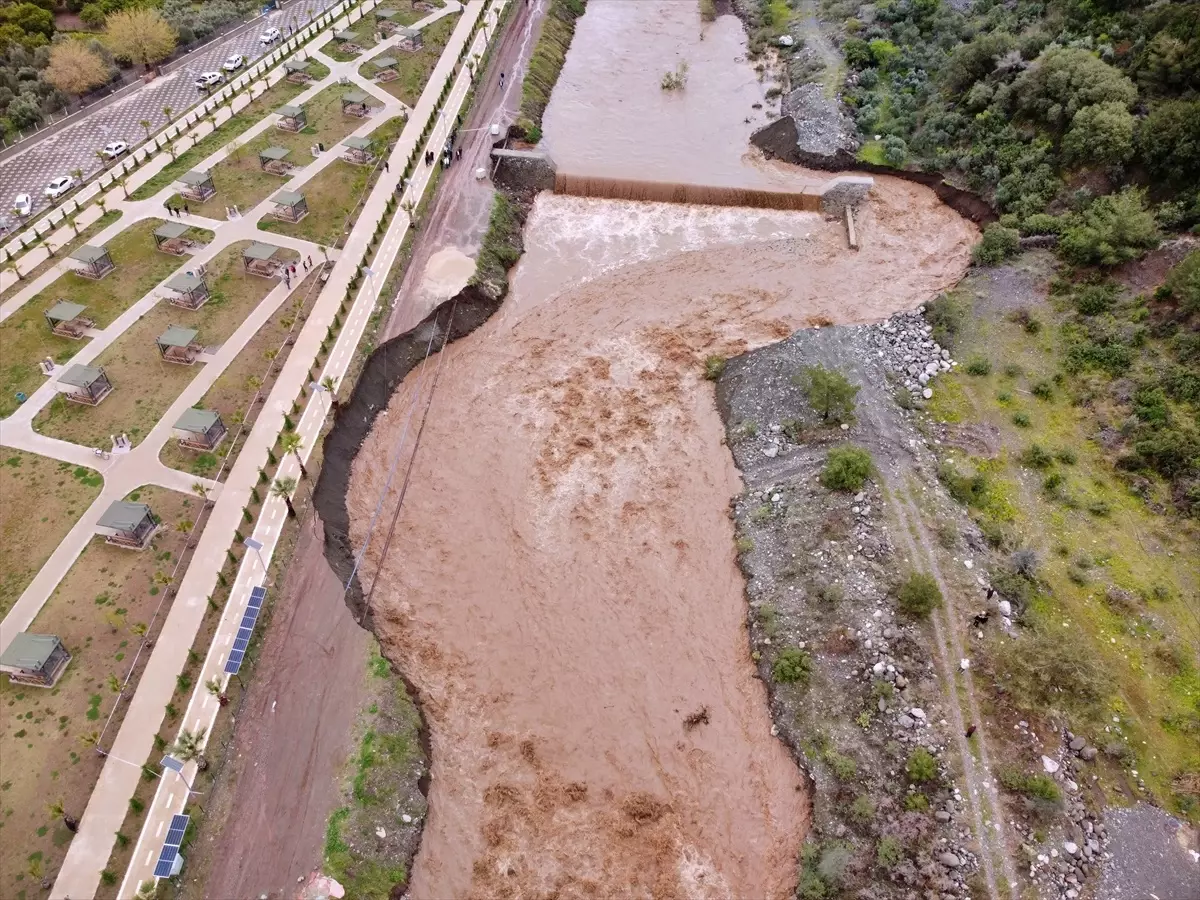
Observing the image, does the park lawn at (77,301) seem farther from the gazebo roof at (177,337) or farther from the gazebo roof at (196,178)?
the gazebo roof at (177,337)

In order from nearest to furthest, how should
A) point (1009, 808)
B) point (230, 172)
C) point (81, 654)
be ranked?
point (1009, 808) → point (81, 654) → point (230, 172)

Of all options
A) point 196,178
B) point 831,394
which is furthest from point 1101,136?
point 196,178

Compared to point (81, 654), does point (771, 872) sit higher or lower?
lower

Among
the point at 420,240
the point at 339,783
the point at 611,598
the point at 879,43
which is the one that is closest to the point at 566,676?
the point at 611,598

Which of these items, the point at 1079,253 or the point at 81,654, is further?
the point at 1079,253

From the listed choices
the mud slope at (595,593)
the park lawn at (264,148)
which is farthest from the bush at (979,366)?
the park lawn at (264,148)

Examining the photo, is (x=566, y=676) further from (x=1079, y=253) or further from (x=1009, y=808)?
(x=1079, y=253)
